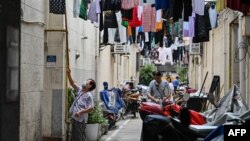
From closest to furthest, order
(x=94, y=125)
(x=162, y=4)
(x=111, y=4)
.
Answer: (x=94, y=125) < (x=162, y=4) < (x=111, y=4)

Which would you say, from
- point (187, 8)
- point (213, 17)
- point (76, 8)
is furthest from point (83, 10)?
point (213, 17)

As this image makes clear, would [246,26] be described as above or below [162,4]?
below

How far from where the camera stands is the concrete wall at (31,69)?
940 cm

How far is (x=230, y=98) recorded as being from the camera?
9.12 metres

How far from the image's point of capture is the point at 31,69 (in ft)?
32.5

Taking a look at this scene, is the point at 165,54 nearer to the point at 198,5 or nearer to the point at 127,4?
the point at 127,4

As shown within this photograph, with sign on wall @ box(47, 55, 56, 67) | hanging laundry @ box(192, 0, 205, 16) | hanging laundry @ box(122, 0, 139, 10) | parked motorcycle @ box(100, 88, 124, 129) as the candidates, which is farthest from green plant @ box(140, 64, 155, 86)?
sign on wall @ box(47, 55, 56, 67)

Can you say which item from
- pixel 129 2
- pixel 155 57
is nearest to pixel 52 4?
pixel 129 2

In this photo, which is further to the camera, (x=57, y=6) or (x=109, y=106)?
(x=109, y=106)

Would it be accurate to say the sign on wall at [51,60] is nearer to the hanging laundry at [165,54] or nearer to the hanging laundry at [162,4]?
the hanging laundry at [162,4]

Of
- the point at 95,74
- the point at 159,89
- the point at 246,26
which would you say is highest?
the point at 246,26

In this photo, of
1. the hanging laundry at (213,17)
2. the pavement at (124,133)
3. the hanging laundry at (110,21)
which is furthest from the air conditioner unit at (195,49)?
the hanging laundry at (213,17)

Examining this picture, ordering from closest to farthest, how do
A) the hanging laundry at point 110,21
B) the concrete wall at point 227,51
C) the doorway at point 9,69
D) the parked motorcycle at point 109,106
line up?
the doorway at point 9,69 < the concrete wall at point 227,51 < the parked motorcycle at point 109,106 < the hanging laundry at point 110,21

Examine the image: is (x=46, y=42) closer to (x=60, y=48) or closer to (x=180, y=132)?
(x=60, y=48)
